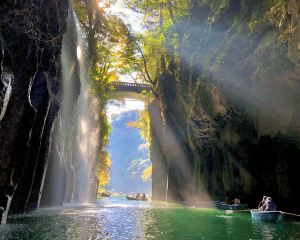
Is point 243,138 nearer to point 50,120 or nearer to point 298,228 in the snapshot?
point 298,228

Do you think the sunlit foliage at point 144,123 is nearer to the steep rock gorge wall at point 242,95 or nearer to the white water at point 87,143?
the white water at point 87,143

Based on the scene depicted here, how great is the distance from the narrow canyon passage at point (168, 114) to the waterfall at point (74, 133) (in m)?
0.17

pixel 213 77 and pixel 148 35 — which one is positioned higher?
pixel 148 35

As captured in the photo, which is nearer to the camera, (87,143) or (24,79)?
(24,79)

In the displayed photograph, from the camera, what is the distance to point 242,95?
23.4 metres

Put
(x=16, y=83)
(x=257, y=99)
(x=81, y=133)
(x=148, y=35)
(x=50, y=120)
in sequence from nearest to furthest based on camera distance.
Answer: (x=16, y=83), (x=50, y=120), (x=257, y=99), (x=148, y=35), (x=81, y=133)

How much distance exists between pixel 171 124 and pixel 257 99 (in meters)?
16.2

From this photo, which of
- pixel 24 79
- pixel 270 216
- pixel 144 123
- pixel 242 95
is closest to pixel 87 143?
pixel 144 123

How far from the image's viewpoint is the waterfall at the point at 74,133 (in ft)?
87.6

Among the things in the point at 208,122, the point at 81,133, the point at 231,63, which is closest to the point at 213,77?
the point at 231,63

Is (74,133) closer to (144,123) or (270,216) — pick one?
(144,123)

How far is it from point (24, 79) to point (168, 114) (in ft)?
80.3

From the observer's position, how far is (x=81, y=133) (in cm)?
4244

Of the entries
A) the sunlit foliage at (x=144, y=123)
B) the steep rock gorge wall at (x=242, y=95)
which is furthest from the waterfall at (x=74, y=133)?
the sunlit foliage at (x=144, y=123)
